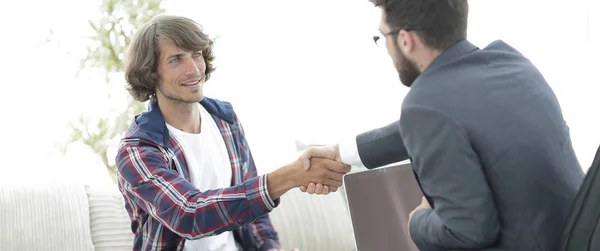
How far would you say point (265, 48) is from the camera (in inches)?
164

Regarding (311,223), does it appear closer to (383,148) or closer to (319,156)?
(319,156)

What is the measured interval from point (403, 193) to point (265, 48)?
1916mm

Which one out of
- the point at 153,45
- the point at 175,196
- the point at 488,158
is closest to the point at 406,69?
the point at 488,158

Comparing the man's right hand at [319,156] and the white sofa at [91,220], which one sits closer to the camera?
the man's right hand at [319,156]

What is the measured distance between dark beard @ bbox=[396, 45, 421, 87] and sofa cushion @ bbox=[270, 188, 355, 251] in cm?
173

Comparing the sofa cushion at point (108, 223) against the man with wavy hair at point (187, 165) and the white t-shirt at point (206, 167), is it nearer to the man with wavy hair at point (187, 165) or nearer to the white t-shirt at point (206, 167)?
the man with wavy hair at point (187, 165)

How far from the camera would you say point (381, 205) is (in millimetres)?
2367

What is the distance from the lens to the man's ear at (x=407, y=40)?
154 centimetres

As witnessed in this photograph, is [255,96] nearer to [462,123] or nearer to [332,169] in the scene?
[332,169]

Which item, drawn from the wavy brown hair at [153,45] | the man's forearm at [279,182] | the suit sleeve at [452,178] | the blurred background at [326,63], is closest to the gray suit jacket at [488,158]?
the suit sleeve at [452,178]

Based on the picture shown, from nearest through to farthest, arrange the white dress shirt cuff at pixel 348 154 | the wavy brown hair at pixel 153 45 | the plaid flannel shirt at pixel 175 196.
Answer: the white dress shirt cuff at pixel 348 154, the plaid flannel shirt at pixel 175 196, the wavy brown hair at pixel 153 45

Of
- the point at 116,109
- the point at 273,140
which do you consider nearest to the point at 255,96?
the point at 273,140

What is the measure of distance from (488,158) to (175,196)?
1.12m

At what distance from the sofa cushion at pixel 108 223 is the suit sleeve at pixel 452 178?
6.14ft
